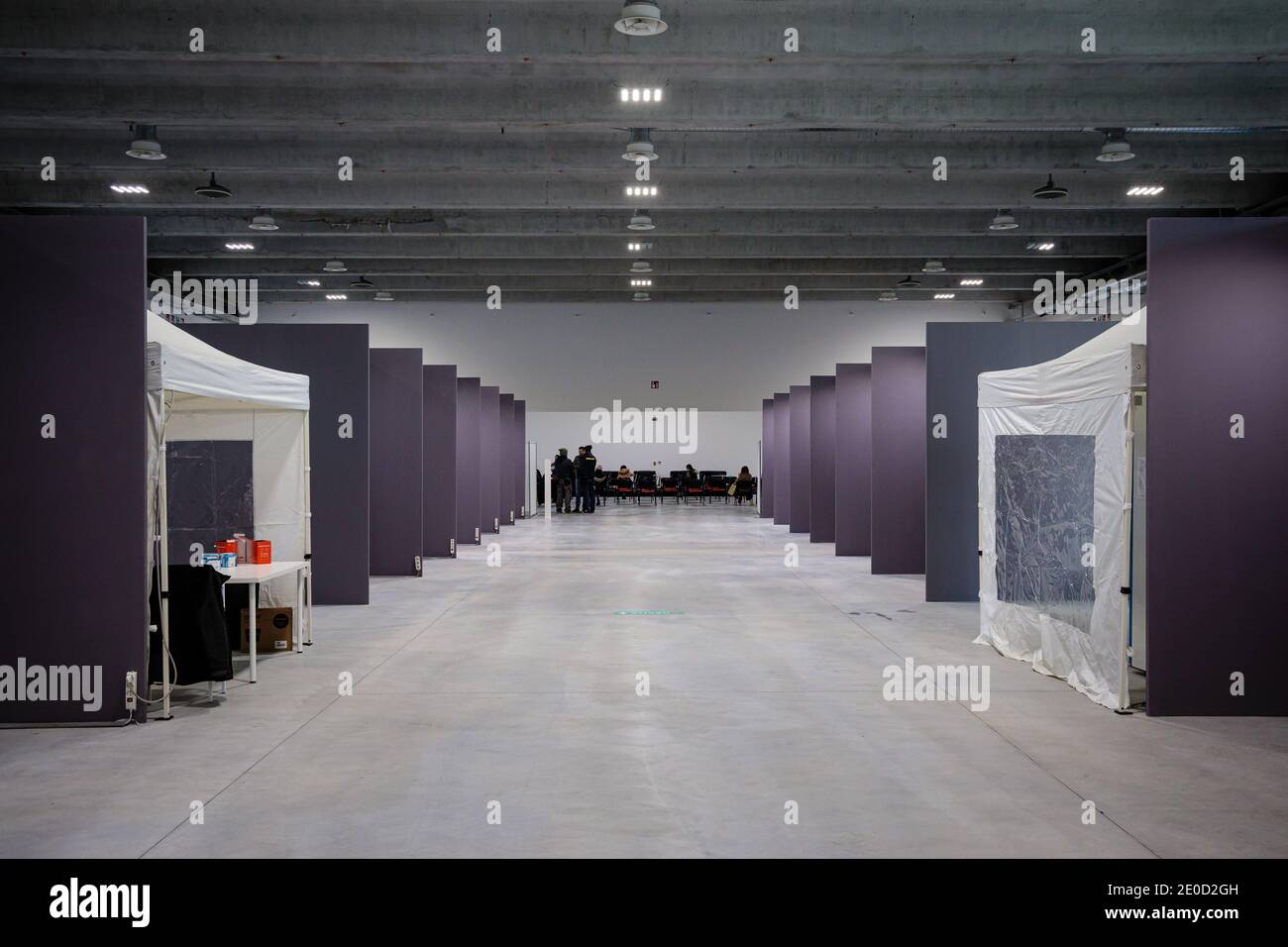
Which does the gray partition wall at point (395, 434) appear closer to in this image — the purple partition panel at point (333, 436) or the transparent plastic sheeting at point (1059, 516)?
the purple partition panel at point (333, 436)

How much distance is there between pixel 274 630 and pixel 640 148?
17.0ft

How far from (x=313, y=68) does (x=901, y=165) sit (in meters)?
6.05

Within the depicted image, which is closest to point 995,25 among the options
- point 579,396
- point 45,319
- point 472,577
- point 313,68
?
point 313,68

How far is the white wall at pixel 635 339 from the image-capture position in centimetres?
2416

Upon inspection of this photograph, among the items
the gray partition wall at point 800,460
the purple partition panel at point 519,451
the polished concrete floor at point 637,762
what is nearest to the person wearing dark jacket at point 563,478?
the purple partition panel at point 519,451

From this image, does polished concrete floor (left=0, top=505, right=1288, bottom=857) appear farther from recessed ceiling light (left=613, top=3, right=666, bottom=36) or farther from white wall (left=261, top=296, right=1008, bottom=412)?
white wall (left=261, top=296, right=1008, bottom=412)

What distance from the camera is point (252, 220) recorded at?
14.0m

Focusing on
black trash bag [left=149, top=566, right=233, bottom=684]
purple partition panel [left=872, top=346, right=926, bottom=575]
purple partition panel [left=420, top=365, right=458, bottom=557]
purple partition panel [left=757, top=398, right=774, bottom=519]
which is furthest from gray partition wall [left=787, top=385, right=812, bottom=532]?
black trash bag [left=149, top=566, right=233, bottom=684]

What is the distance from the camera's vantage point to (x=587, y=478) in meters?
25.4

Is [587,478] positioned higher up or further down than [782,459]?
further down

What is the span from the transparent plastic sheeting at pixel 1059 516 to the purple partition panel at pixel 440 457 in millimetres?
7776

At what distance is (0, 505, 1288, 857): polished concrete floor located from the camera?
3883mm

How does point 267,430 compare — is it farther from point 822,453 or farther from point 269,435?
point 822,453

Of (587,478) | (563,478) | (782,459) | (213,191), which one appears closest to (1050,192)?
(213,191)
